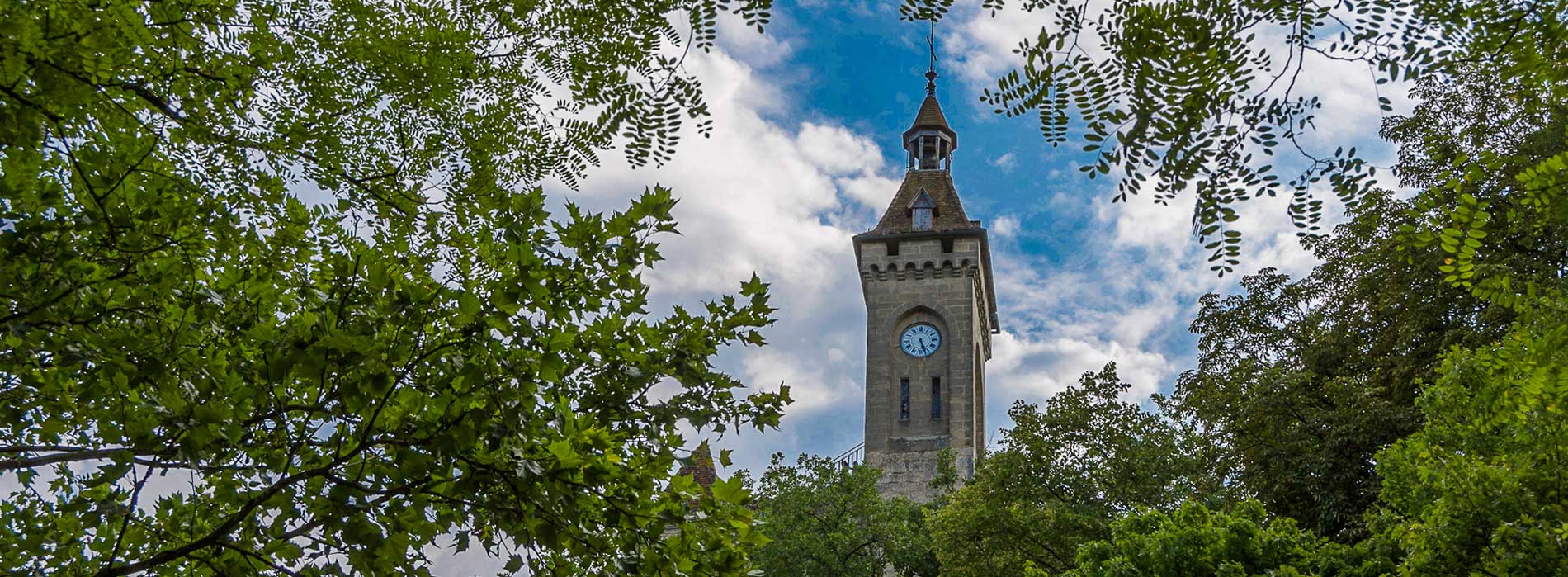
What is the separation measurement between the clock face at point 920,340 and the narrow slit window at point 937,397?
1089 mm

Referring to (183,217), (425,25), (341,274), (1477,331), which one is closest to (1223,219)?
(341,274)

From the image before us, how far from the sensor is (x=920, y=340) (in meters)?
46.0

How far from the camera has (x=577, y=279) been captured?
5.91 meters

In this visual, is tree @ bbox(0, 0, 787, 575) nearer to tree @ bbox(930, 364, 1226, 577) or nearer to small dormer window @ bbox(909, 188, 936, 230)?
tree @ bbox(930, 364, 1226, 577)

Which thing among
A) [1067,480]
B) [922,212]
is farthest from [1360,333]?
[922,212]

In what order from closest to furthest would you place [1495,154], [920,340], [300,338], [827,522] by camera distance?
[300,338], [1495,154], [827,522], [920,340]

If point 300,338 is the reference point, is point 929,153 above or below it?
above

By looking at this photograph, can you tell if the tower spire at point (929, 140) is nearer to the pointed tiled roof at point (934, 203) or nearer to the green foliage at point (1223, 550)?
the pointed tiled roof at point (934, 203)

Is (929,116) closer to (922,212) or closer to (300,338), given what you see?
(922,212)

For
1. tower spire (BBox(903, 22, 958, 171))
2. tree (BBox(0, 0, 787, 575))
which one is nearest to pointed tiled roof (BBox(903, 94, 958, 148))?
tower spire (BBox(903, 22, 958, 171))

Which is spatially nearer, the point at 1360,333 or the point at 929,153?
the point at 1360,333

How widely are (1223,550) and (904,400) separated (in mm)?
29482

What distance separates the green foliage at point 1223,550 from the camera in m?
14.7

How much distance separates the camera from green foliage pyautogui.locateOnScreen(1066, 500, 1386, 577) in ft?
48.2
